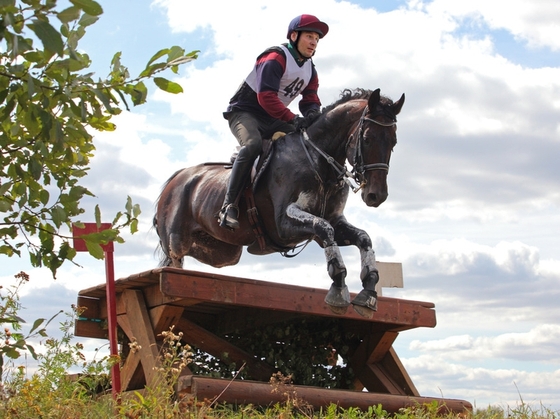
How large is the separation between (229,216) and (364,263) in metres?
1.12

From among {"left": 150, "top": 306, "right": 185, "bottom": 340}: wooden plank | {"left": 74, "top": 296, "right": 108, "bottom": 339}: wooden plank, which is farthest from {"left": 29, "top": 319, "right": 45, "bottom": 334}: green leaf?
{"left": 74, "top": 296, "right": 108, "bottom": 339}: wooden plank

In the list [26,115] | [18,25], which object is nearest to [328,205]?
[26,115]

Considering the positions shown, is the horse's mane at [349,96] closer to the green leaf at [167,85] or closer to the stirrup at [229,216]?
the stirrup at [229,216]

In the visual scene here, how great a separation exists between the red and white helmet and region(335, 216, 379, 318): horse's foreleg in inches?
62.1

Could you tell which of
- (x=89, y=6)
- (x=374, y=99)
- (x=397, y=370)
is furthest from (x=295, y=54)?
(x=89, y=6)

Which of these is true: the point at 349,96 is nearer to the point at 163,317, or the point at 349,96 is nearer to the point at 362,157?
the point at 362,157

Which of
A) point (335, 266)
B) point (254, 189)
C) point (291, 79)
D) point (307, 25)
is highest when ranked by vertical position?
point (307, 25)

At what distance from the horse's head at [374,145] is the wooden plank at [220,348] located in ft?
5.64

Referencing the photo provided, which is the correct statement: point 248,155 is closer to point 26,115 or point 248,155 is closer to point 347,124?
point 347,124

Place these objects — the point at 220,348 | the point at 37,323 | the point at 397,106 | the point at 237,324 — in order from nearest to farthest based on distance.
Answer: the point at 37,323
the point at 397,106
the point at 220,348
the point at 237,324

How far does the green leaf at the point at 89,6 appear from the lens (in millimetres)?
2301

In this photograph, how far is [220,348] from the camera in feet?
19.4

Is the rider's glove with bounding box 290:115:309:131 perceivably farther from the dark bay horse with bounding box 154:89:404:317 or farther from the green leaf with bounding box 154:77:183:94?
the green leaf with bounding box 154:77:183:94

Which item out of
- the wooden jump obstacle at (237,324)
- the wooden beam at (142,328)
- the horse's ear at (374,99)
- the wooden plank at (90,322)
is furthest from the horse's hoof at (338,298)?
the wooden plank at (90,322)
